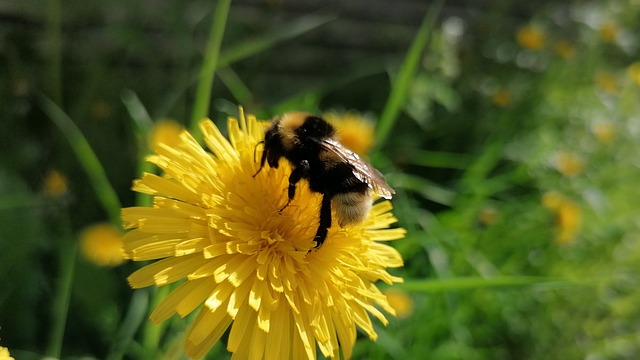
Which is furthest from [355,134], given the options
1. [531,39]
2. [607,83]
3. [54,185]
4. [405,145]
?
[607,83]

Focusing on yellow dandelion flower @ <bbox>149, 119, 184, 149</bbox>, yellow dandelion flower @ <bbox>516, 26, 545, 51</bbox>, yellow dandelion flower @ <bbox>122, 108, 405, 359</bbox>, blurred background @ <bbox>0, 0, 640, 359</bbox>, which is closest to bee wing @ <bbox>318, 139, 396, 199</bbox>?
yellow dandelion flower @ <bbox>122, 108, 405, 359</bbox>

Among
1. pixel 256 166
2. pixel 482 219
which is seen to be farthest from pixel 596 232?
pixel 256 166

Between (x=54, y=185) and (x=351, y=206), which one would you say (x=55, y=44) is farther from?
(x=351, y=206)

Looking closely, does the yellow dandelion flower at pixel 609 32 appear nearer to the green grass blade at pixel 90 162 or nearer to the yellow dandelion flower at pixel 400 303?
the yellow dandelion flower at pixel 400 303

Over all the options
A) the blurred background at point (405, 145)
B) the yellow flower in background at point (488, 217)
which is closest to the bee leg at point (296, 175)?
the blurred background at point (405, 145)

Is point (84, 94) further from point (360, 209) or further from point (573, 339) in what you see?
point (573, 339)

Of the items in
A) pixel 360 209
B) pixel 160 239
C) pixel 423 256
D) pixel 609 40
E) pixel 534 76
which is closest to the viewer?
pixel 160 239

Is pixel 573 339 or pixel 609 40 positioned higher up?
pixel 609 40

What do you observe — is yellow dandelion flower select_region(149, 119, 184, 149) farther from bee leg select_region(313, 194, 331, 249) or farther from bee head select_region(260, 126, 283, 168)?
bee leg select_region(313, 194, 331, 249)
